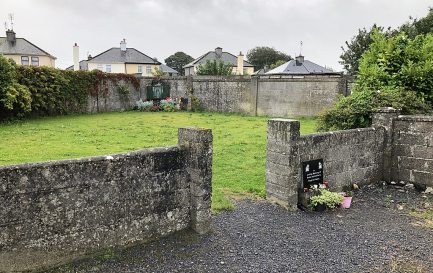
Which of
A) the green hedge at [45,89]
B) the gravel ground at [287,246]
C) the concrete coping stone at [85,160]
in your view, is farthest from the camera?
the green hedge at [45,89]

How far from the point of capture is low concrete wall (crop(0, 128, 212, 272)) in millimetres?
3775

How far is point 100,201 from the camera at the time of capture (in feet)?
14.0

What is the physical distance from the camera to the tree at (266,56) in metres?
76.3

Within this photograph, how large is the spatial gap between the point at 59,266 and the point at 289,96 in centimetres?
1740

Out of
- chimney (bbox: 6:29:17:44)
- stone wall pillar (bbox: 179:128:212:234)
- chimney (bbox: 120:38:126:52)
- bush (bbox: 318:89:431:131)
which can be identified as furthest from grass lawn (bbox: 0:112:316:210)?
chimney (bbox: 120:38:126:52)

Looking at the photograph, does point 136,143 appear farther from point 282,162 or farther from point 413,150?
point 413,150

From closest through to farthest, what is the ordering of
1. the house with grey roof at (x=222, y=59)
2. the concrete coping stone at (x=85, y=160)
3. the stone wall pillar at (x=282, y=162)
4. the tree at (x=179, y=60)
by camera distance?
1. the concrete coping stone at (x=85, y=160)
2. the stone wall pillar at (x=282, y=162)
3. the house with grey roof at (x=222, y=59)
4. the tree at (x=179, y=60)

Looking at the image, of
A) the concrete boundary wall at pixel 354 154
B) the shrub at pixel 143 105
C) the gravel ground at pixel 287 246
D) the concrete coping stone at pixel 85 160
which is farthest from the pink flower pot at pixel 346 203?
the shrub at pixel 143 105

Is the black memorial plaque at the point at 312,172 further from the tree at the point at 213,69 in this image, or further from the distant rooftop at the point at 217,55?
the distant rooftop at the point at 217,55

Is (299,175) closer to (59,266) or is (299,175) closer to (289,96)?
(59,266)

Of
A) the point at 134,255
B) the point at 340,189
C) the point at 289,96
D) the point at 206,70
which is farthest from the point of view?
the point at 206,70

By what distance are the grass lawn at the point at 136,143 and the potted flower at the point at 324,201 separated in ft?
3.42

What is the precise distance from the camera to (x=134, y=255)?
14.5ft

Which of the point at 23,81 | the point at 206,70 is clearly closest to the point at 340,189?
the point at 23,81
